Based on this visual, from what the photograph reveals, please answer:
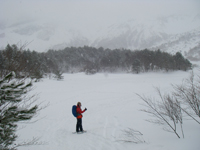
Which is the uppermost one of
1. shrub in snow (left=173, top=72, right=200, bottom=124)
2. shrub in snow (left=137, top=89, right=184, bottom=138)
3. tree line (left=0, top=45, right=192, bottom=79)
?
tree line (left=0, top=45, right=192, bottom=79)

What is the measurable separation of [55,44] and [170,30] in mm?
169942

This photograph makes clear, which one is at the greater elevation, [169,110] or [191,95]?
[191,95]

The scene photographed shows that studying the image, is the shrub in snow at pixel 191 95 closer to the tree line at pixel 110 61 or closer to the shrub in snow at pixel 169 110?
the shrub in snow at pixel 169 110

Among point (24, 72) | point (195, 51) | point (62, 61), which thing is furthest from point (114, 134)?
point (195, 51)

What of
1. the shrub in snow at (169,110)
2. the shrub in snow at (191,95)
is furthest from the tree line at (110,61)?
the shrub in snow at (191,95)

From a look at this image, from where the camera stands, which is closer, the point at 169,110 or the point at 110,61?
the point at 169,110

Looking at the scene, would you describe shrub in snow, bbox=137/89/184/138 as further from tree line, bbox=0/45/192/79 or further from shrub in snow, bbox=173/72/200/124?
tree line, bbox=0/45/192/79

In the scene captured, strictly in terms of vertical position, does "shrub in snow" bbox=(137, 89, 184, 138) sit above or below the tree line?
below

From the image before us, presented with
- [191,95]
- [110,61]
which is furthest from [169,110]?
[110,61]

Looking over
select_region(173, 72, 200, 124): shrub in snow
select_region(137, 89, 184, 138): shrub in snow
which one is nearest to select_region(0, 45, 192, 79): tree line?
select_region(137, 89, 184, 138): shrub in snow

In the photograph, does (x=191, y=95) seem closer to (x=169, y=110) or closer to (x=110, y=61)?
(x=169, y=110)

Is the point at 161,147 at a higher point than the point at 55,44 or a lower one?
lower

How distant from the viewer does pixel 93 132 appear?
18.3 feet

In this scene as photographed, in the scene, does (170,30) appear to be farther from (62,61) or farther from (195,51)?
(62,61)
